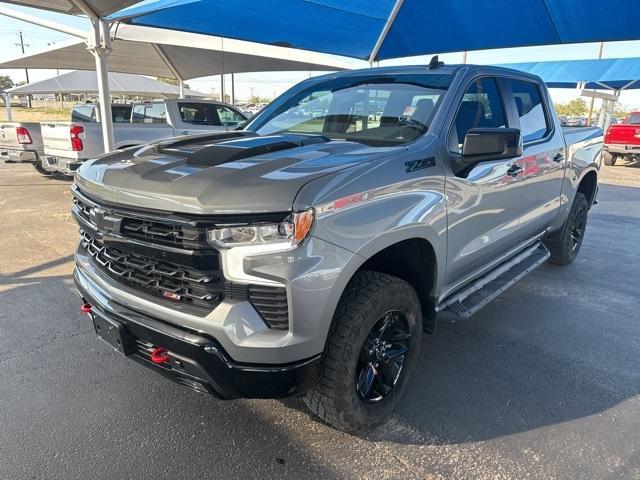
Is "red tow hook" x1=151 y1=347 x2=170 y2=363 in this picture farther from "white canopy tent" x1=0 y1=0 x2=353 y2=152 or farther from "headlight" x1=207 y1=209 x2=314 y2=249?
"white canopy tent" x1=0 y1=0 x2=353 y2=152

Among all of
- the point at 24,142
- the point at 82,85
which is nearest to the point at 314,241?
the point at 24,142

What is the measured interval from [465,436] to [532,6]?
7.57m

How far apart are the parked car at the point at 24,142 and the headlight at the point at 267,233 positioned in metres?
9.49

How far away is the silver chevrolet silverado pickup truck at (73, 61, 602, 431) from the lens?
6.44 feet

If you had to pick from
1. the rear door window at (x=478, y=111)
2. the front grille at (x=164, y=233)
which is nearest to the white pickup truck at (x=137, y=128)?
the rear door window at (x=478, y=111)

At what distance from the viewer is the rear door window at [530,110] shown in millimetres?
3883

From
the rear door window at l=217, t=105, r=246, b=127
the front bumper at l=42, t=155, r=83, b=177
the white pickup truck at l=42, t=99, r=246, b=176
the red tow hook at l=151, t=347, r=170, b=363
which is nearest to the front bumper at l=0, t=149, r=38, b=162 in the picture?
the white pickup truck at l=42, t=99, r=246, b=176

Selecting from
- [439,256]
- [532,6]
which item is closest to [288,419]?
[439,256]

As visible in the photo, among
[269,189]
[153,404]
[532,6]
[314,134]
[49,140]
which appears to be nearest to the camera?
[269,189]

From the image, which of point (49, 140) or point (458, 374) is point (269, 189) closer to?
point (458, 374)

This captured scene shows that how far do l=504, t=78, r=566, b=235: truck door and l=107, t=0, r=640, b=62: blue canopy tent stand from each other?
166 inches

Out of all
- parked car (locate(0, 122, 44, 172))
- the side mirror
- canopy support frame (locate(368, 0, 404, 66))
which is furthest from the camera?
parked car (locate(0, 122, 44, 172))

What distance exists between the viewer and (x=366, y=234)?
2205 mm

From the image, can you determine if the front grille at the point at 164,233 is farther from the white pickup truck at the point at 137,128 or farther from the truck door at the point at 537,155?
the white pickup truck at the point at 137,128
